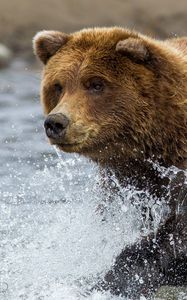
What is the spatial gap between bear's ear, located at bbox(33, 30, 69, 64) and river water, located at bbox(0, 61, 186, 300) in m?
0.94

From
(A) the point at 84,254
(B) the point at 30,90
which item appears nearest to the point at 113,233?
A: (A) the point at 84,254

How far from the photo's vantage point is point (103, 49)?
21.2ft

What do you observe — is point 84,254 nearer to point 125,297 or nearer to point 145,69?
point 125,297

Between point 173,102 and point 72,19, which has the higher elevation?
point 173,102

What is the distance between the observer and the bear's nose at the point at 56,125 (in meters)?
6.07

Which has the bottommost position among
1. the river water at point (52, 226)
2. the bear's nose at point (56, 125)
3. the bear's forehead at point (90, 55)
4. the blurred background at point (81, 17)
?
the blurred background at point (81, 17)

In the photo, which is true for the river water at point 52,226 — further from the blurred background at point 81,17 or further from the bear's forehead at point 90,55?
the blurred background at point 81,17

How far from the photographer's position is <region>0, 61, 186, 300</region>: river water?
690 cm

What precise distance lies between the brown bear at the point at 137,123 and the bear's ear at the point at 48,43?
184 millimetres

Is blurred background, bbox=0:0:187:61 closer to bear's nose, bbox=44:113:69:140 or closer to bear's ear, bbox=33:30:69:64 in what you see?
bear's ear, bbox=33:30:69:64

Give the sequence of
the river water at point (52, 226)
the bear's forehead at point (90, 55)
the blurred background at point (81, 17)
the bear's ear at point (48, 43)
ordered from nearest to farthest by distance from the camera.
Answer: the bear's forehead at point (90, 55)
the bear's ear at point (48, 43)
the river water at point (52, 226)
the blurred background at point (81, 17)

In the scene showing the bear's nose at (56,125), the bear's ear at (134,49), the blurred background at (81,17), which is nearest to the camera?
the bear's nose at (56,125)

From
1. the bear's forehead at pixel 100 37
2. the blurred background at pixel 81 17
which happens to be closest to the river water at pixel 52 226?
the bear's forehead at pixel 100 37

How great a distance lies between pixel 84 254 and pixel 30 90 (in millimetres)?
6212
